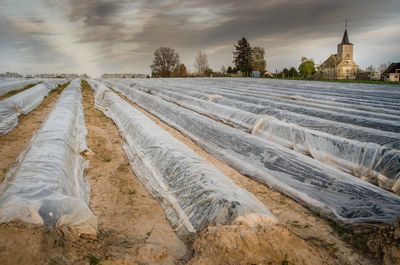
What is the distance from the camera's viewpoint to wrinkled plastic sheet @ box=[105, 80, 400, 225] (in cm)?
365

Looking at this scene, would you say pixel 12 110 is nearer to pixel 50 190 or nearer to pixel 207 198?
pixel 50 190

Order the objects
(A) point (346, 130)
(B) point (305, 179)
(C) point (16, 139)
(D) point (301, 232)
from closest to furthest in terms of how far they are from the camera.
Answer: (D) point (301, 232) < (B) point (305, 179) < (A) point (346, 130) < (C) point (16, 139)

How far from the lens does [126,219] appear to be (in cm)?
382

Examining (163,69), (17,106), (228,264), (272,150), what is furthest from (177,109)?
(163,69)

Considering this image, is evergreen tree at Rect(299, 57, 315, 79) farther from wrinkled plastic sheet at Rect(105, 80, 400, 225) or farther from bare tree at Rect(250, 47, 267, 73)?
wrinkled plastic sheet at Rect(105, 80, 400, 225)

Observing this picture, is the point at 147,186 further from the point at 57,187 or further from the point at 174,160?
the point at 57,187

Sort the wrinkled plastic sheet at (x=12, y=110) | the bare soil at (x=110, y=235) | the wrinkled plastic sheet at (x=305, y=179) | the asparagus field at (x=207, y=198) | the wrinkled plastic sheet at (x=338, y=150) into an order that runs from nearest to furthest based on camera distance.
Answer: the bare soil at (x=110, y=235) → the asparagus field at (x=207, y=198) → the wrinkled plastic sheet at (x=305, y=179) → the wrinkled plastic sheet at (x=338, y=150) → the wrinkled plastic sheet at (x=12, y=110)

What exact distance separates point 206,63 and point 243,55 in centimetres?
1000

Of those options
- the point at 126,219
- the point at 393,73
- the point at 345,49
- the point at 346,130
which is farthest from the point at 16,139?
the point at 345,49

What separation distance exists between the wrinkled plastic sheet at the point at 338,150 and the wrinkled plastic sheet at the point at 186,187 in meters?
2.18

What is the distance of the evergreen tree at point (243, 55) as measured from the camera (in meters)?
65.9

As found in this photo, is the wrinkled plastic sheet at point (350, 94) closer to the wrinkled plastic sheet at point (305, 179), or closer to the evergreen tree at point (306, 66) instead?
the wrinkled plastic sheet at point (305, 179)

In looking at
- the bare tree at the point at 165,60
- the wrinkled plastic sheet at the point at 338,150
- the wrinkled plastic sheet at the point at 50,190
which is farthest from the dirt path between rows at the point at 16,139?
the bare tree at the point at 165,60

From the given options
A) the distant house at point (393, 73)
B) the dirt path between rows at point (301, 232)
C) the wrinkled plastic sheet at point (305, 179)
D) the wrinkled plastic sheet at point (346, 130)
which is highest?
the distant house at point (393, 73)
